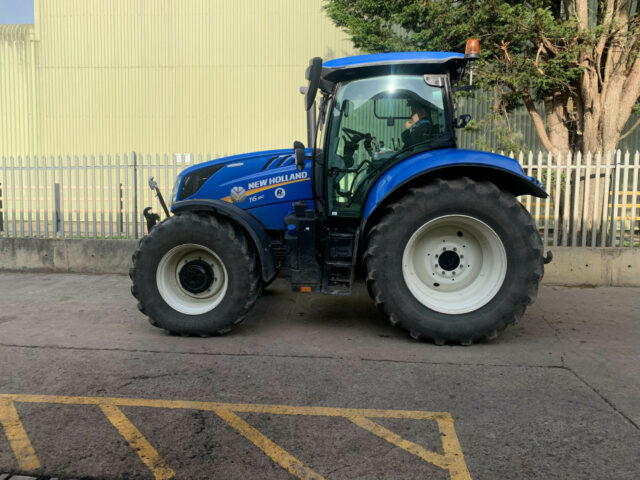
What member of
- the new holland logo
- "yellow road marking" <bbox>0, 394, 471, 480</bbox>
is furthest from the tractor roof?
"yellow road marking" <bbox>0, 394, 471, 480</bbox>

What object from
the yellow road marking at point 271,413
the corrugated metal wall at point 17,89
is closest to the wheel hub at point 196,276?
the yellow road marking at point 271,413

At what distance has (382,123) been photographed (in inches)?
191

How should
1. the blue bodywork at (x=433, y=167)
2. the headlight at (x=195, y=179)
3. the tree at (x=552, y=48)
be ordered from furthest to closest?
1. the tree at (x=552, y=48)
2. the headlight at (x=195, y=179)
3. the blue bodywork at (x=433, y=167)

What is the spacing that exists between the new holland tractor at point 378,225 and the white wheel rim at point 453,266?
1cm

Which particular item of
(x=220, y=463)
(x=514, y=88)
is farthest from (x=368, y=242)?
(x=514, y=88)

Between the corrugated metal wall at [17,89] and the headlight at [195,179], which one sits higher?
the corrugated metal wall at [17,89]

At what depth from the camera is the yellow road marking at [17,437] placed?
2.73 metres

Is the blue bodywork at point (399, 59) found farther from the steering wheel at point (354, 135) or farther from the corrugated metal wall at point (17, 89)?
the corrugated metal wall at point (17, 89)

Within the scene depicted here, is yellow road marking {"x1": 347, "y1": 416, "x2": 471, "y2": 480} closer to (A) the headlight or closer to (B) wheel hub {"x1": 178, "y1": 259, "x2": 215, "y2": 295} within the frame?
(B) wheel hub {"x1": 178, "y1": 259, "x2": 215, "y2": 295}

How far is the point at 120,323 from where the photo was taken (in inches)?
217

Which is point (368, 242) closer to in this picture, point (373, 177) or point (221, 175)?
point (373, 177)

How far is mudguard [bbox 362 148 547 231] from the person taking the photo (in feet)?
14.8

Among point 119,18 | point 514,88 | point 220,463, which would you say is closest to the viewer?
point 220,463

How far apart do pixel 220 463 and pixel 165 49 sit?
14.1 meters
